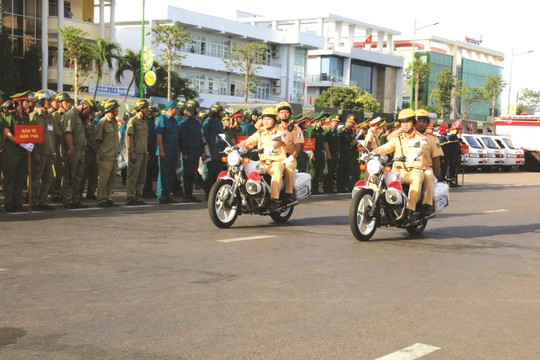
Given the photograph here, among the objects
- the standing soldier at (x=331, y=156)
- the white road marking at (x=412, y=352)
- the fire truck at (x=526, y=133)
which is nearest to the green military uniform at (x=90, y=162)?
the standing soldier at (x=331, y=156)

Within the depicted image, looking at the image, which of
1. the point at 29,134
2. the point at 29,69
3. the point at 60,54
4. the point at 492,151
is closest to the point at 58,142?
the point at 29,134

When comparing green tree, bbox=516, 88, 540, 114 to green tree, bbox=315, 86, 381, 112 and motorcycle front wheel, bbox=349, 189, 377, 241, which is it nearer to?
green tree, bbox=315, 86, 381, 112

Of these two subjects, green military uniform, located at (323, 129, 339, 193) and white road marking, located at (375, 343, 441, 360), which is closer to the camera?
white road marking, located at (375, 343, 441, 360)

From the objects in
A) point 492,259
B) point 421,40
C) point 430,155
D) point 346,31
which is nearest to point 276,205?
point 430,155

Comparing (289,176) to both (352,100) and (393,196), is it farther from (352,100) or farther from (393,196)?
(352,100)

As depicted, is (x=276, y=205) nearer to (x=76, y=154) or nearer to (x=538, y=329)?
(x=76, y=154)

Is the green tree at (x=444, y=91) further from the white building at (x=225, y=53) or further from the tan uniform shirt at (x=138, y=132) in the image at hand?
the tan uniform shirt at (x=138, y=132)

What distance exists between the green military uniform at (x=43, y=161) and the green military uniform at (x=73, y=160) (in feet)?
1.19

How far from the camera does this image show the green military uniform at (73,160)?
14414 millimetres

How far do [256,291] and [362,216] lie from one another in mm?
3976

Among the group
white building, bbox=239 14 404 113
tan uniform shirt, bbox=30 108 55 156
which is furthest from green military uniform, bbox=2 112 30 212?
white building, bbox=239 14 404 113

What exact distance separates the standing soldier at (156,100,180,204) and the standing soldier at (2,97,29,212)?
287 cm

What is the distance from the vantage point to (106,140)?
14.6 metres

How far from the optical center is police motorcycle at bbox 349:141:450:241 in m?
10.9
